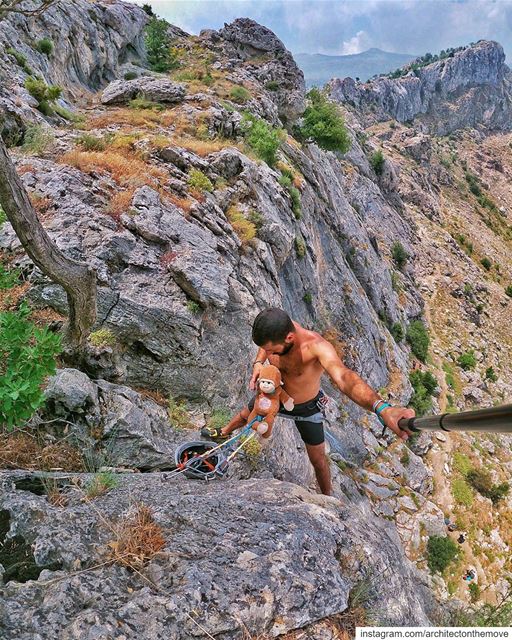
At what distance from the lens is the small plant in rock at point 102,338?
24.7ft

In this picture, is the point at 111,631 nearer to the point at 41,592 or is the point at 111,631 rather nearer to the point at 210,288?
the point at 41,592

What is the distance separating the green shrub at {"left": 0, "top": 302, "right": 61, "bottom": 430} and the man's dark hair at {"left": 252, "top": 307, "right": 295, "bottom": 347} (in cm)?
225

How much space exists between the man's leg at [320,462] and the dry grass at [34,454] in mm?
3679

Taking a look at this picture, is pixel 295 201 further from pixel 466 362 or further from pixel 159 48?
pixel 159 48

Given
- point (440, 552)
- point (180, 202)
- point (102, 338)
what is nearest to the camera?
point (102, 338)

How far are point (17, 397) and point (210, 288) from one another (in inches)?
251

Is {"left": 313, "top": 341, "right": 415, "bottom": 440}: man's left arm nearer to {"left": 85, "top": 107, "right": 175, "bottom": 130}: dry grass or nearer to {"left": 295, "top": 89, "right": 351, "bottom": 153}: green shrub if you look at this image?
{"left": 85, "top": 107, "right": 175, "bottom": 130}: dry grass

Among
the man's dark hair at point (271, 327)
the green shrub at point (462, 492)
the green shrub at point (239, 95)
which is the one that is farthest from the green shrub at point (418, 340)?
the man's dark hair at point (271, 327)

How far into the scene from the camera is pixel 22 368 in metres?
3.79

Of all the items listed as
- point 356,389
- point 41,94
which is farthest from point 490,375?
point 41,94

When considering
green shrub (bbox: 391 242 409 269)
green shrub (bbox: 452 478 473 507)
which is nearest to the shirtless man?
green shrub (bbox: 452 478 473 507)

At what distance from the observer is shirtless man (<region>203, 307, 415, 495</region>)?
3.87 meters

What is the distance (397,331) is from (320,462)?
2279 centimetres

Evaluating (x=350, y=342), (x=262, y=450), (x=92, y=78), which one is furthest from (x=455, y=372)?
(x=92, y=78)
